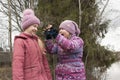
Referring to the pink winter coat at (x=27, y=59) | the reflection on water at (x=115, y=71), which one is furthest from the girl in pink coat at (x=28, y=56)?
the reflection on water at (x=115, y=71)

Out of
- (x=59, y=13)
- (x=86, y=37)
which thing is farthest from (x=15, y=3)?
(x=86, y=37)

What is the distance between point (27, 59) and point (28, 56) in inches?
1.2

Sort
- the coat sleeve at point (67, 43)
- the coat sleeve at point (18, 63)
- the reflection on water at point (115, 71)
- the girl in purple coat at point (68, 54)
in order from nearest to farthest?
the coat sleeve at point (18, 63) → the coat sleeve at point (67, 43) → the girl in purple coat at point (68, 54) → the reflection on water at point (115, 71)

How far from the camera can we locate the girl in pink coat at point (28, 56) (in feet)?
12.4

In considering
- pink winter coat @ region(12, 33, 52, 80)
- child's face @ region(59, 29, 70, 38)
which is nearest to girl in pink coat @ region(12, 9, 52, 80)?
pink winter coat @ region(12, 33, 52, 80)

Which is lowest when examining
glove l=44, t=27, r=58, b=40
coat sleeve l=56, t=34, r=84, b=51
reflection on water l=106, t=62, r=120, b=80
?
reflection on water l=106, t=62, r=120, b=80

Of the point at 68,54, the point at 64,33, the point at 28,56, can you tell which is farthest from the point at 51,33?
the point at 28,56

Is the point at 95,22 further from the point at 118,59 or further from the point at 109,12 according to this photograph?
the point at 118,59

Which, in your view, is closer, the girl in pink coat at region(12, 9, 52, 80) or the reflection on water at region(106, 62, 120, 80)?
the girl in pink coat at region(12, 9, 52, 80)

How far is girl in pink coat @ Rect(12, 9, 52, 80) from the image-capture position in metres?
3.78

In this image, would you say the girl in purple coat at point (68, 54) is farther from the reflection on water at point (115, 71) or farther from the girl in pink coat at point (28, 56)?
the reflection on water at point (115, 71)

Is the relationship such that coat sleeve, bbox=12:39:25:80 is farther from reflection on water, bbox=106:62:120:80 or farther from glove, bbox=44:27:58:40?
reflection on water, bbox=106:62:120:80

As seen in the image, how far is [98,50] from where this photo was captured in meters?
10.8

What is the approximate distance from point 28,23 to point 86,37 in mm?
6504
